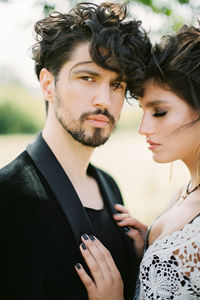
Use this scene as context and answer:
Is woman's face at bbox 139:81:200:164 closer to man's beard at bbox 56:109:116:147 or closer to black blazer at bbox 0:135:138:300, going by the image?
man's beard at bbox 56:109:116:147

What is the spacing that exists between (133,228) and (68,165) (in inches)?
30.3

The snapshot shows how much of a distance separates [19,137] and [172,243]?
31.0 metres

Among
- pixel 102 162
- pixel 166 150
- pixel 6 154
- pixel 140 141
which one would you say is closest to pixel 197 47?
pixel 166 150

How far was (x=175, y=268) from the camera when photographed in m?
2.34

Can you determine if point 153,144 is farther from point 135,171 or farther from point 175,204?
point 135,171

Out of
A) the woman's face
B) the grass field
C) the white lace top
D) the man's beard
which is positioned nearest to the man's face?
the man's beard

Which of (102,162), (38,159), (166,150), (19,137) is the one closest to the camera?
(38,159)

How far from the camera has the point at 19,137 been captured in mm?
32531

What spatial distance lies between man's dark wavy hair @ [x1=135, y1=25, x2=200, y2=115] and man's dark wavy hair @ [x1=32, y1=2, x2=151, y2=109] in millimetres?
144

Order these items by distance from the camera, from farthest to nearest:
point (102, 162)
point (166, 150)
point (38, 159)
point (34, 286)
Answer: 1. point (102, 162)
2. point (166, 150)
3. point (38, 159)
4. point (34, 286)

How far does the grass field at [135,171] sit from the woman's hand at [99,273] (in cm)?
694

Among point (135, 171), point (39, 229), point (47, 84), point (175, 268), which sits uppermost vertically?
point (135, 171)

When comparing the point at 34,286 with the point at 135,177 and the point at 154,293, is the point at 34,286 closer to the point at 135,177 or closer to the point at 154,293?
the point at 154,293

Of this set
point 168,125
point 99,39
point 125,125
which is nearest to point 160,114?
point 168,125
